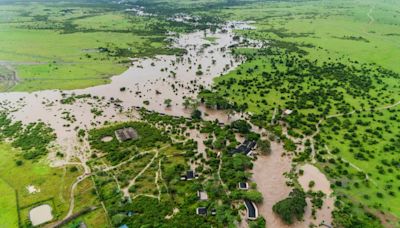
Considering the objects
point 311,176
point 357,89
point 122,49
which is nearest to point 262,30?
point 122,49

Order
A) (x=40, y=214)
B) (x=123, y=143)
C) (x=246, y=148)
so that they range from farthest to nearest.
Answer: (x=123, y=143) < (x=246, y=148) < (x=40, y=214)

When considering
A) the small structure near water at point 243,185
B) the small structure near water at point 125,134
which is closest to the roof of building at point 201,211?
the small structure near water at point 243,185

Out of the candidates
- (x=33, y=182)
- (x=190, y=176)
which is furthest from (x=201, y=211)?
(x=33, y=182)

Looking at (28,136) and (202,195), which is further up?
(28,136)

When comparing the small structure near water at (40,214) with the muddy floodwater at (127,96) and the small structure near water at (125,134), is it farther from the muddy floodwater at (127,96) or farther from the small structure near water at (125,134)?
the small structure near water at (125,134)

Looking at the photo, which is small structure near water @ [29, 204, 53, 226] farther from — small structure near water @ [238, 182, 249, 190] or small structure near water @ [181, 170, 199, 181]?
small structure near water @ [238, 182, 249, 190]

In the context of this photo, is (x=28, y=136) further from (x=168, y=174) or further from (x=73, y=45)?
(x=73, y=45)
